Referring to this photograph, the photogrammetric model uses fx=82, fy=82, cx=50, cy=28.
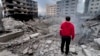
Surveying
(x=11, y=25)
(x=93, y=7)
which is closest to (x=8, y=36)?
(x=11, y=25)

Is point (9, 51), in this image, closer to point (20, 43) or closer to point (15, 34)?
point (20, 43)

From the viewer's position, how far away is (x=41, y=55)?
3115mm

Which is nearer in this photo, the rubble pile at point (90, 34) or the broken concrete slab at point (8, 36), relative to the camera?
the broken concrete slab at point (8, 36)

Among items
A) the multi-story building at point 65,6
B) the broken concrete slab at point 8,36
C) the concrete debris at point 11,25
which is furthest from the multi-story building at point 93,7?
the broken concrete slab at point 8,36

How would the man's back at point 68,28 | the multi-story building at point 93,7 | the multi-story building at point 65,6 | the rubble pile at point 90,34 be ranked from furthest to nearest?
the multi-story building at point 65,6
the multi-story building at point 93,7
the rubble pile at point 90,34
the man's back at point 68,28

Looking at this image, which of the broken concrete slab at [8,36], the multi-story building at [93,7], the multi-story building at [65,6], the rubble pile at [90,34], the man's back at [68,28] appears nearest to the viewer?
the man's back at [68,28]

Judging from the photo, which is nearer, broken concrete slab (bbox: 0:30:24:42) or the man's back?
the man's back

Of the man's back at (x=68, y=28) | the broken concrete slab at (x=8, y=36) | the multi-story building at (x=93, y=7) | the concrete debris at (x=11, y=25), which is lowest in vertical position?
the broken concrete slab at (x=8, y=36)

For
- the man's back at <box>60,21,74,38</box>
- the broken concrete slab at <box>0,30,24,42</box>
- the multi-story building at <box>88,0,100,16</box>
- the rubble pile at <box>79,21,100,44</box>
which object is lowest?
the rubble pile at <box>79,21,100,44</box>

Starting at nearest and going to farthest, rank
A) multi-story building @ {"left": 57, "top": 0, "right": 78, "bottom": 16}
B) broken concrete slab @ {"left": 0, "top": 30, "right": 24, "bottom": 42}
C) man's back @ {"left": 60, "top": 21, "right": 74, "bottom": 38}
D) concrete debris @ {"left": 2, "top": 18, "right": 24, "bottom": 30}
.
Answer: man's back @ {"left": 60, "top": 21, "right": 74, "bottom": 38}, broken concrete slab @ {"left": 0, "top": 30, "right": 24, "bottom": 42}, concrete debris @ {"left": 2, "top": 18, "right": 24, "bottom": 30}, multi-story building @ {"left": 57, "top": 0, "right": 78, "bottom": 16}

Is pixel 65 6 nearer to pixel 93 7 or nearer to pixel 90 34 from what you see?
pixel 93 7

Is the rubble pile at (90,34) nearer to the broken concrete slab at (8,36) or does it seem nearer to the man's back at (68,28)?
the man's back at (68,28)

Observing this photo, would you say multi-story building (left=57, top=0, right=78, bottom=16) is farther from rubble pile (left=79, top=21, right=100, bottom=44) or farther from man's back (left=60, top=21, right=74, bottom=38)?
man's back (left=60, top=21, right=74, bottom=38)

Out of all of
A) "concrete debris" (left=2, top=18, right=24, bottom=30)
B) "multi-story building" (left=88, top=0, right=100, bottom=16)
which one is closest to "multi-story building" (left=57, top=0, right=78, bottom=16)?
"multi-story building" (left=88, top=0, right=100, bottom=16)
